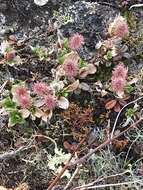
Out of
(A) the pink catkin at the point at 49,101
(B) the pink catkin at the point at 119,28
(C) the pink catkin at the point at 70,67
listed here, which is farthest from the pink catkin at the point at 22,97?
(B) the pink catkin at the point at 119,28

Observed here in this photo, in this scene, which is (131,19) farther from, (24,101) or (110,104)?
(24,101)

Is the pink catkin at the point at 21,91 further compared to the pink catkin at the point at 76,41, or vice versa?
the pink catkin at the point at 76,41

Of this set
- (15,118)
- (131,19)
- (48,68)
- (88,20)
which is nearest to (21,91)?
(15,118)

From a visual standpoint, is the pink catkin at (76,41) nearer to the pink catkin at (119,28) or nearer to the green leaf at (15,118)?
the pink catkin at (119,28)

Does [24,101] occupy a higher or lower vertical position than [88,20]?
lower

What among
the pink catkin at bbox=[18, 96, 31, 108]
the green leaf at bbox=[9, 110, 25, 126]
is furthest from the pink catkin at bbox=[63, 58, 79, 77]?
the green leaf at bbox=[9, 110, 25, 126]

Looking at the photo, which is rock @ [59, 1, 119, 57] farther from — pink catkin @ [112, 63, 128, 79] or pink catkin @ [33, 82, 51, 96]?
pink catkin @ [33, 82, 51, 96]

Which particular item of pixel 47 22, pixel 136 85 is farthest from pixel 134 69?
pixel 47 22
